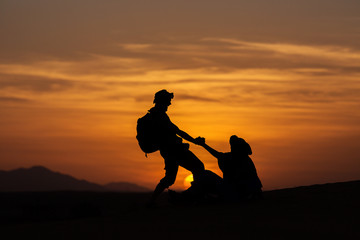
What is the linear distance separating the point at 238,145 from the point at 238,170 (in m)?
0.57

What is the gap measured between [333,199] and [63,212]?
35.2 m

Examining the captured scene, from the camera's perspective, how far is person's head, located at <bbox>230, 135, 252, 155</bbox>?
683 inches

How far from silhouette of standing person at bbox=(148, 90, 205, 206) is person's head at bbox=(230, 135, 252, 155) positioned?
3.45 ft

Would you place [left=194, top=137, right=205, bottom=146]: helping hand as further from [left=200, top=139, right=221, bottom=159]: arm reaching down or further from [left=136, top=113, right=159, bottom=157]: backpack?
[left=136, top=113, right=159, bottom=157]: backpack

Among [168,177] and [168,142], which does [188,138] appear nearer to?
[168,142]

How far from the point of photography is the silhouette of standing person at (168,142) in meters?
16.6

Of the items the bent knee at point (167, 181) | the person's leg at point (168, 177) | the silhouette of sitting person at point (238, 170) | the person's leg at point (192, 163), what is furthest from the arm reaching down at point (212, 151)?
the bent knee at point (167, 181)

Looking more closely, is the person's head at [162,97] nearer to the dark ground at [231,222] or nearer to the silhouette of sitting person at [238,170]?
the silhouette of sitting person at [238,170]

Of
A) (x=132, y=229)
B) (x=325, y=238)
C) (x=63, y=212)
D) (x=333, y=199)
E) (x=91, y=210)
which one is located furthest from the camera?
(x=63, y=212)

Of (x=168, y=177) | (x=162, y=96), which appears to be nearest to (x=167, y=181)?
(x=168, y=177)

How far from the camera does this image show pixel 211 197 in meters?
17.1

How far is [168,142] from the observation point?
16625 mm

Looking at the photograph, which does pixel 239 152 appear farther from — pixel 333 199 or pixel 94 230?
pixel 94 230

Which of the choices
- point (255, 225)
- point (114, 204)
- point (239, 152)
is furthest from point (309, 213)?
point (114, 204)
